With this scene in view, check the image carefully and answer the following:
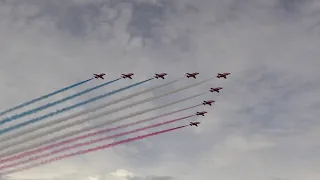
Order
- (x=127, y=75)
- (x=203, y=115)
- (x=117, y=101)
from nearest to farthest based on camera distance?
(x=117, y=101)
(x=127, y=75)
(x=203, y=115)

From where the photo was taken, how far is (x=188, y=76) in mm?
147375

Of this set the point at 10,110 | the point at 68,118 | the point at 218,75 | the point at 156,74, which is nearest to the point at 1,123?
the point at 10,110

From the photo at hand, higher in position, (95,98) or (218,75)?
(218,75)

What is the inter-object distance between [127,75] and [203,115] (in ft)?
119

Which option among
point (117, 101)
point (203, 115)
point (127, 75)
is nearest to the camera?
point (117, 101)

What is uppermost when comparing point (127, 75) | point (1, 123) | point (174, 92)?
point (127, 75)

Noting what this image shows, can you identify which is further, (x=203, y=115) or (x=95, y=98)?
(x=203, y=115)

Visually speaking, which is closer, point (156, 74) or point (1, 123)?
point (1, 123)

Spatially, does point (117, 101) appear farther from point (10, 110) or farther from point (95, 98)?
point (10, 110)

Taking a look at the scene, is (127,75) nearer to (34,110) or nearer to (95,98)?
(95,98)

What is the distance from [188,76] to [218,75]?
11.9 meters

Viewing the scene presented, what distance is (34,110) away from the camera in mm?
130500

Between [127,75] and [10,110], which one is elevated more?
[127,75]

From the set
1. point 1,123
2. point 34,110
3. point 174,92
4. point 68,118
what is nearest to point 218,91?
point 174,92
